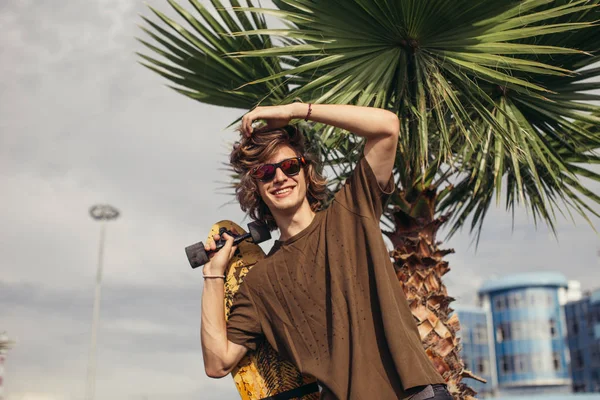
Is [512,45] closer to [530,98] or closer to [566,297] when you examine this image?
[530,98]

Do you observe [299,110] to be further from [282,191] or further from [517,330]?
[517,330]

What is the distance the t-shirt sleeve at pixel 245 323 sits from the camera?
2.67 metres

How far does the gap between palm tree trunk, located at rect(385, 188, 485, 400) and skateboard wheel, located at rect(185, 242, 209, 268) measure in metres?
2.70

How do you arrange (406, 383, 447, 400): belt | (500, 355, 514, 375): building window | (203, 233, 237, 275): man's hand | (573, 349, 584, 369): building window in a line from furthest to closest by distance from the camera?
1. (500, 355, 514, 375): building window
2. (573, 349, 584, 369): building window
3. (203, 233, 237, 275): man's hand
4. (406, 383, 447, 400): belt

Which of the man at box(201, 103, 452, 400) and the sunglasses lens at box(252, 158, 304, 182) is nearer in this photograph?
the man at box(201, 103, 452, 400)

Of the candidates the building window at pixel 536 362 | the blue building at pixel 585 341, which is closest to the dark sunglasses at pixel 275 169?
the blue building at pixel 585 341

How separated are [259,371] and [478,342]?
75.3 metres

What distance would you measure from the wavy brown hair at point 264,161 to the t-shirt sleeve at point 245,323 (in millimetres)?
380

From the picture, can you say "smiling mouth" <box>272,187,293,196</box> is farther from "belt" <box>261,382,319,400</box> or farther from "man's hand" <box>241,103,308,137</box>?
"belt" <box>261,382,319,400</box>

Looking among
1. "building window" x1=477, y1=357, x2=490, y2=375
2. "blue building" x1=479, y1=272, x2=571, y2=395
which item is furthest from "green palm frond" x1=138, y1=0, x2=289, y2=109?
"building window" x1=477, y1=357, x2=490, y2=375

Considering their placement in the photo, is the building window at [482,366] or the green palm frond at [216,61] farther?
the building window at [482,366]

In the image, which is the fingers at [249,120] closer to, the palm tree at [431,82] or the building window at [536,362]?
the palm tree at [431,82]

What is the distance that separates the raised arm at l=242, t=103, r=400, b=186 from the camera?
8.31 feet

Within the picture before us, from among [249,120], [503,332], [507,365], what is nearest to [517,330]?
[503,332]
